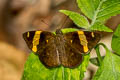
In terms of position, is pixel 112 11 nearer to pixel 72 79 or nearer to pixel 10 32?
pixel 72 79

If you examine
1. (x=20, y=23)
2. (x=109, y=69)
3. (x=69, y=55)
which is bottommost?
(x=20, y=23)

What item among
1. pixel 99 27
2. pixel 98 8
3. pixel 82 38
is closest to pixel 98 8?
pixel 98 8

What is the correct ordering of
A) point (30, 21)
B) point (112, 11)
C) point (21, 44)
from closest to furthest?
point (112, 11)
point (21, 44)
point (30, 21)

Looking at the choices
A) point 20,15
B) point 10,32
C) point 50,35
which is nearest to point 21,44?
point 10,32

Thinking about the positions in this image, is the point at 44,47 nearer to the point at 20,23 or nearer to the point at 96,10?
the point at 96,10

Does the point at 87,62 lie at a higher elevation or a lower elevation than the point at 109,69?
higher

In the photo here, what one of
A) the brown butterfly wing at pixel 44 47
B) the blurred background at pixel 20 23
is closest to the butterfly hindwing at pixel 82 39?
the brown butterfly wing at pixel 44 47

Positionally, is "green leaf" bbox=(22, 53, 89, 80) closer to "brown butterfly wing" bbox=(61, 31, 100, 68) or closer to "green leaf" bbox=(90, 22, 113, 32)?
"brown butterfly wing" bbox=(61, 31, 100, 68)
